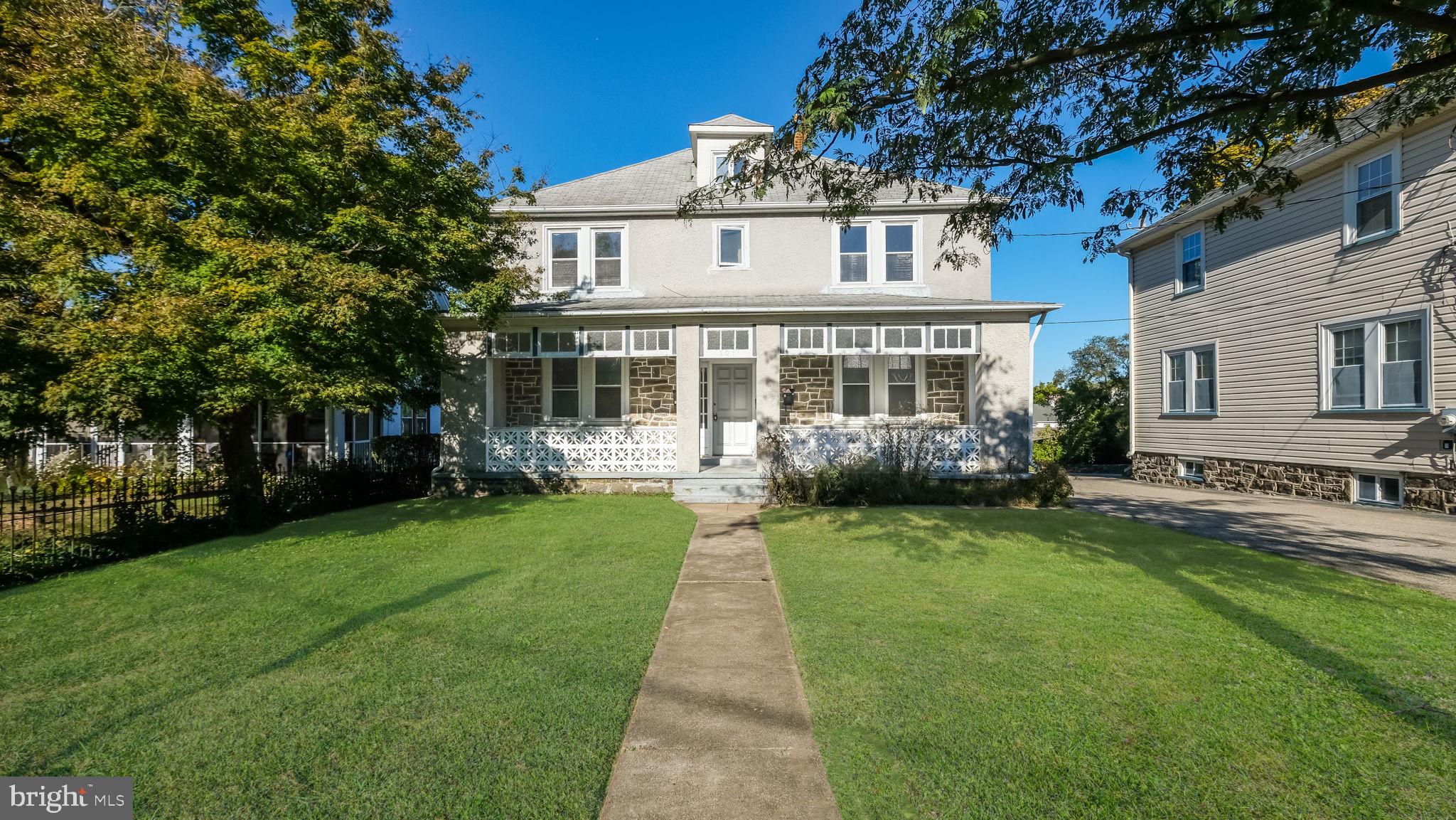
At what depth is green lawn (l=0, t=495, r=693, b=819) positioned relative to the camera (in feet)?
8.45

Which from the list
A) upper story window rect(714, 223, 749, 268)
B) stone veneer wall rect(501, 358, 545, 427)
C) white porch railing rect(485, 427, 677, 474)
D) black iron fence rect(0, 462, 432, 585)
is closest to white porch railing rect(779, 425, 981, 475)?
white porch railing rect(485, 427, 677, 474)

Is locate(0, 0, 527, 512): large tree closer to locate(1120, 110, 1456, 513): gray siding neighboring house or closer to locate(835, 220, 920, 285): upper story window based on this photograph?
locate(835, 220, 920, 285): upper story window

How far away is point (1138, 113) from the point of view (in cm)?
511

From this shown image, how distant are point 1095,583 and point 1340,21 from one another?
15.2 feet

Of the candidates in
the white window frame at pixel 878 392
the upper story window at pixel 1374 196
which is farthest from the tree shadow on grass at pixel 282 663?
the upper story window at pixel 1374 196

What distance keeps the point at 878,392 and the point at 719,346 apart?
4.11m

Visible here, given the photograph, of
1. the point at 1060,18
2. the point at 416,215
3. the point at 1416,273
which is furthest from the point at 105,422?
the point at 1416,273

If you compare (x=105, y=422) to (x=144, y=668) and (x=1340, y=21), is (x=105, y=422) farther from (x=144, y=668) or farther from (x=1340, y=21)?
(x=1340, y=21)

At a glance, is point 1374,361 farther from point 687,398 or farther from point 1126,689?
point 687,398

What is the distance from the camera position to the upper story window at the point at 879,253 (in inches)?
525

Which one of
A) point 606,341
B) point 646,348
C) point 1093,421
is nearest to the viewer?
point 646,348

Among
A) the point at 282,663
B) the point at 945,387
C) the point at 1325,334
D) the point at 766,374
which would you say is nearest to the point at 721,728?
the point at 282,663

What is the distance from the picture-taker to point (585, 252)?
13.8 meters

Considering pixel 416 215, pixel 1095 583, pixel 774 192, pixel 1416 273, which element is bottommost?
pixel 1095 583
